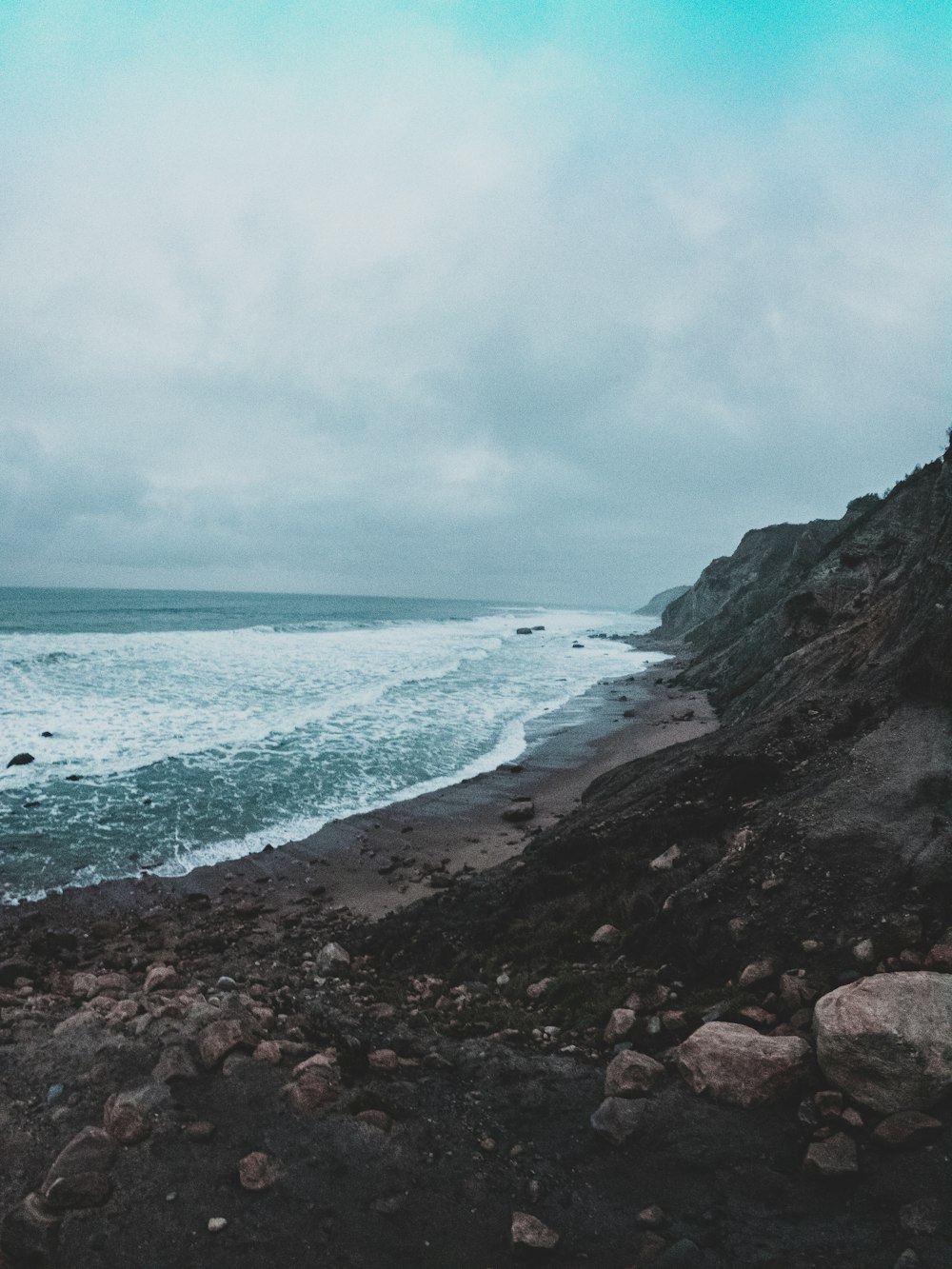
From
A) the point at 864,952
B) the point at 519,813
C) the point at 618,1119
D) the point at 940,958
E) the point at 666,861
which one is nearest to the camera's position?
the point at 618,1119

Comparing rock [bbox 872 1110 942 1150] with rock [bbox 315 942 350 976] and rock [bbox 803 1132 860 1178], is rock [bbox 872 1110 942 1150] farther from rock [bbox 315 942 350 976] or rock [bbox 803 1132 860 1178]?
rock [bbox 315 942 350 976]

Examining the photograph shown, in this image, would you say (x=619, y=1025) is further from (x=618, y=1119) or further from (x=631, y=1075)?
(x=618, y=1119)

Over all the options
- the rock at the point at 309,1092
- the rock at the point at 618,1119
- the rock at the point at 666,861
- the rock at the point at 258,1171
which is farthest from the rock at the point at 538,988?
the rock at the point at 258,1171

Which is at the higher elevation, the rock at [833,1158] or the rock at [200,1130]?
the rock at [833,1158]

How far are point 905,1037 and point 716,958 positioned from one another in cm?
181

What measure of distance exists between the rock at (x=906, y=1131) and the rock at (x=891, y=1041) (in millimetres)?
118

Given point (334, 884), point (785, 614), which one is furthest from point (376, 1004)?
point (785, 614)

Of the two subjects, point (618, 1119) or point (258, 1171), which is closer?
point (258, 1171)

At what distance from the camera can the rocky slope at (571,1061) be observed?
3064 millimetres

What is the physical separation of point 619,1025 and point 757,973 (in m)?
1.16

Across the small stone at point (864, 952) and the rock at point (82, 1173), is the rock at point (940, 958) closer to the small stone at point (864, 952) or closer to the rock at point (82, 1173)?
the small stone at point (864, 952)

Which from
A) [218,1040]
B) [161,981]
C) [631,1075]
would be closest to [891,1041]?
[631,1075]

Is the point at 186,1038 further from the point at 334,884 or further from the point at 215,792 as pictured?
the point at 215,792

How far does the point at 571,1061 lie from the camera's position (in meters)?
4.46
